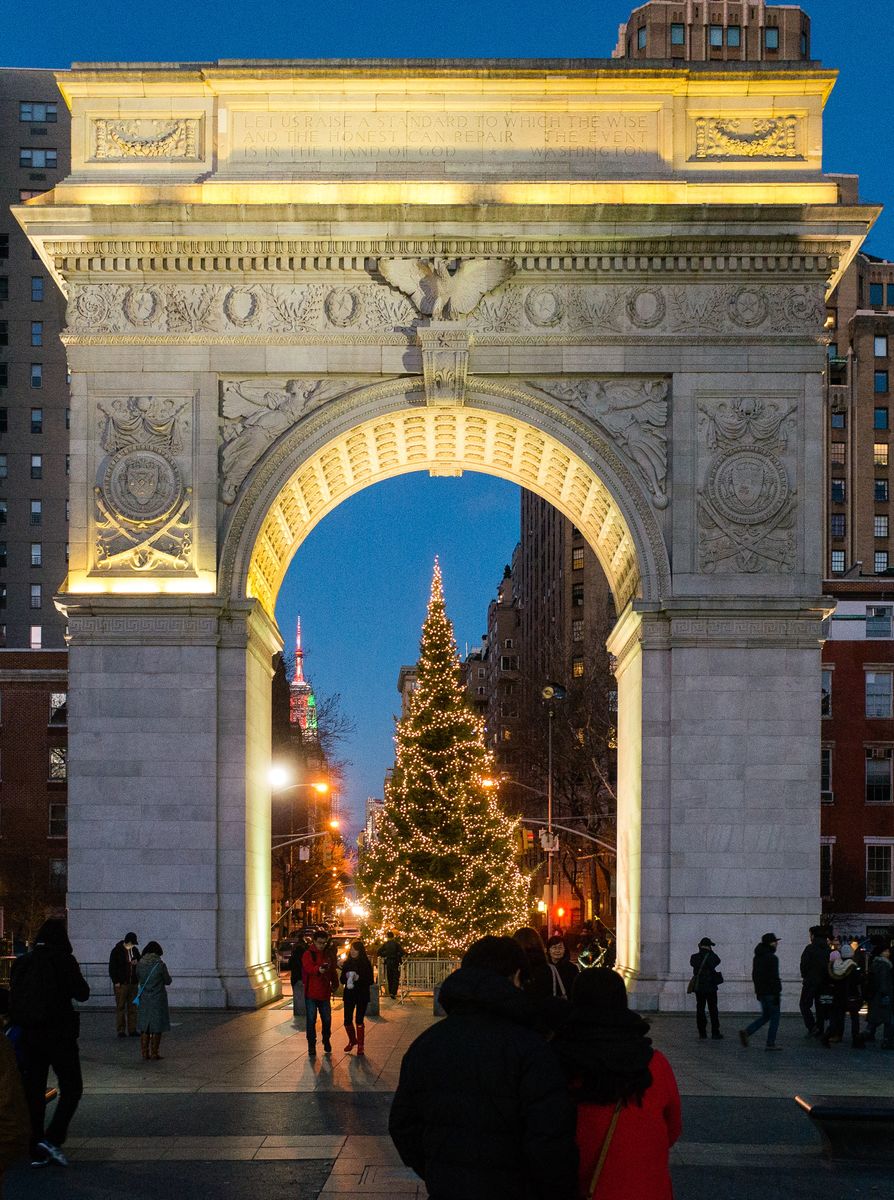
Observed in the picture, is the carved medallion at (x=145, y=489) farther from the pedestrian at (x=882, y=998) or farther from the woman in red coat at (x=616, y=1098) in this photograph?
the woman in red coat at (x=616, y=1098)

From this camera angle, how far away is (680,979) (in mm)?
31938

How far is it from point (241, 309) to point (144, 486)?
4.19 m

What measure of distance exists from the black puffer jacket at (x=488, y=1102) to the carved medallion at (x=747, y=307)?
28358 millimetres

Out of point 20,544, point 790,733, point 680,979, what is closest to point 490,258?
point 790,733

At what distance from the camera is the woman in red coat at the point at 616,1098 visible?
732 centimetres

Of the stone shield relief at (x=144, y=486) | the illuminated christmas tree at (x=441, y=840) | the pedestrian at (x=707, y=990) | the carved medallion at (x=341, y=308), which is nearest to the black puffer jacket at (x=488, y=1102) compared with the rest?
the pedestrian at (x=707, y=990)

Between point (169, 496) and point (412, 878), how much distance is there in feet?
A: 57.3

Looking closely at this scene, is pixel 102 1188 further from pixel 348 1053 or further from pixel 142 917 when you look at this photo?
pixel 142 917

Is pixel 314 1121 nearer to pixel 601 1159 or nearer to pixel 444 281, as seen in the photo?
pixel 601 1159

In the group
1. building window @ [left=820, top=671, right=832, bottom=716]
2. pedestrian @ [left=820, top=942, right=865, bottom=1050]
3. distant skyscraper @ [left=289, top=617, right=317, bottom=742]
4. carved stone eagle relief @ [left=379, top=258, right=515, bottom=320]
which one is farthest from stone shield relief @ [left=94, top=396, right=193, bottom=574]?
distant skyscraper @ [left=289, top=617, right=317, bottom=742]

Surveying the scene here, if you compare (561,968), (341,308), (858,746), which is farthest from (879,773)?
(561,968)

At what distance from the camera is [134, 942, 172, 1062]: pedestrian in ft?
74.5

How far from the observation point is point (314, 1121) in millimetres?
17125

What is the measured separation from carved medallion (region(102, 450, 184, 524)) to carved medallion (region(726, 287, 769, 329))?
1196 centimetres
